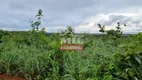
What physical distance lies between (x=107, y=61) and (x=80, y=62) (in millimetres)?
404

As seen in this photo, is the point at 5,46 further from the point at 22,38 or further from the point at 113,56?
the point at 113,56

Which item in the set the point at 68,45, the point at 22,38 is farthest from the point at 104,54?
the point at 22,38

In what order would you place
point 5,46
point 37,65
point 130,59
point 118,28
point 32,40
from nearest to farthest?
point 130,59, point 37,65, point 5,46, point 32,40, point 118,28

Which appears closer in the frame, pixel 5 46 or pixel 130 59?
pixel 130 59

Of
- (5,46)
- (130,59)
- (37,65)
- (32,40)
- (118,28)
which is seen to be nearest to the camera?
(130,59)

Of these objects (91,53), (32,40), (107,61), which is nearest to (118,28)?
(32,40)

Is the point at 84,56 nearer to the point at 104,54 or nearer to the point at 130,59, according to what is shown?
the point at 104,54

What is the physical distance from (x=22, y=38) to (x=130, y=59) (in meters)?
3.31

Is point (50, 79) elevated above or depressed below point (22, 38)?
below

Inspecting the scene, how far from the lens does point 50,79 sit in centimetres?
501

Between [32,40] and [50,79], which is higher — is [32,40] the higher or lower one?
the higher one

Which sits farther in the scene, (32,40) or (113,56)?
(32,40)

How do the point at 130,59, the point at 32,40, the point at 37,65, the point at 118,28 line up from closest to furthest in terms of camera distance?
the point at 130,59 < the point at 37,65 < the point at 32,40 < the point at 118,28

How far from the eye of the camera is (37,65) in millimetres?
5277
